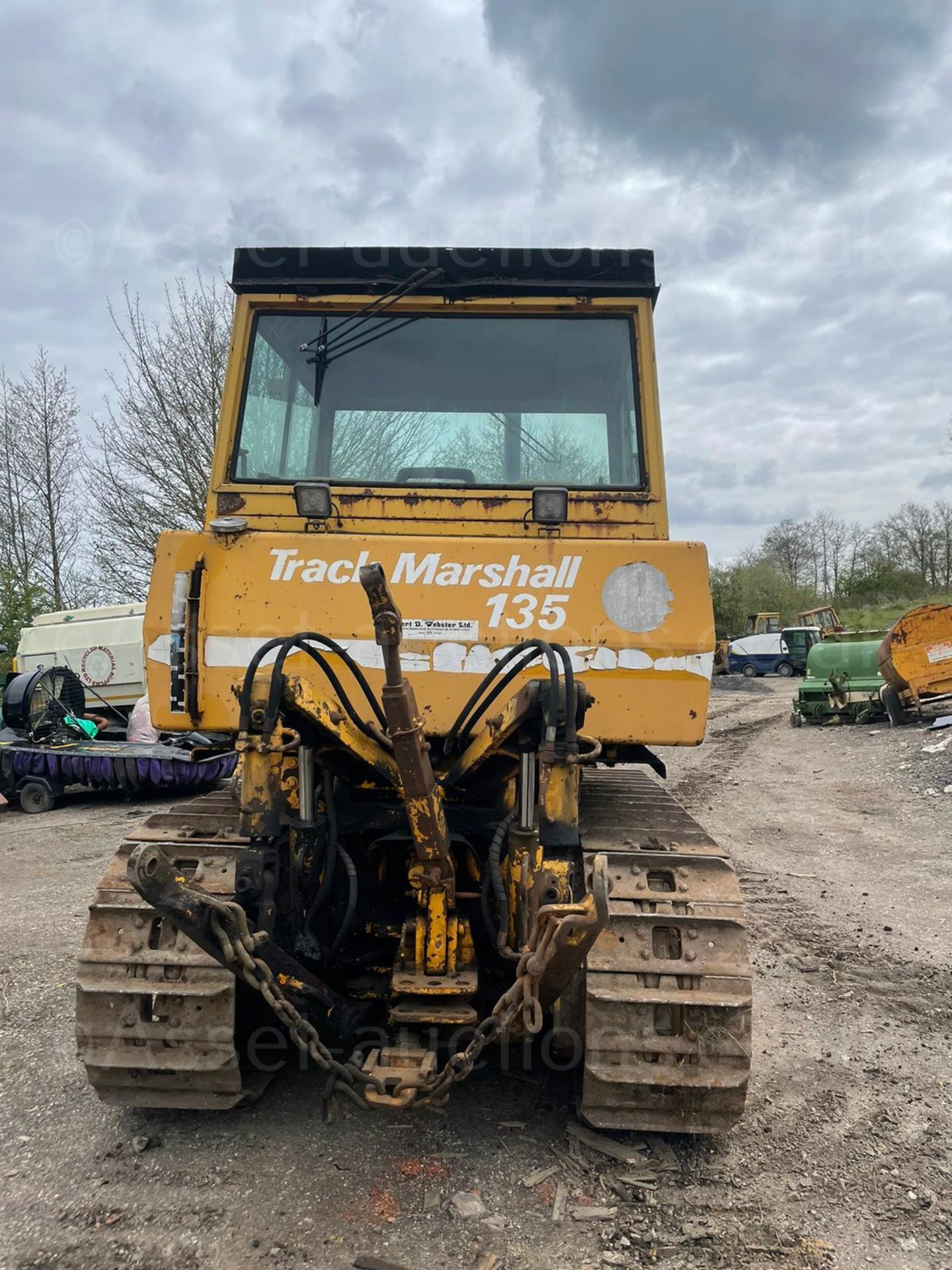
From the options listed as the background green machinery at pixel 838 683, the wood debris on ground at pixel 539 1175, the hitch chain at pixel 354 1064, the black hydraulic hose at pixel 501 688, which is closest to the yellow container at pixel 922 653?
the background green machinery at pixel 838 683

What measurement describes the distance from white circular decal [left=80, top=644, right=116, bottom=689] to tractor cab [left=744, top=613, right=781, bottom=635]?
1177 inches

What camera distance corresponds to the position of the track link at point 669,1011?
102 inches

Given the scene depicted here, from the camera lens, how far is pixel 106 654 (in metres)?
14.4

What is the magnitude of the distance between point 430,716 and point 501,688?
40 cm

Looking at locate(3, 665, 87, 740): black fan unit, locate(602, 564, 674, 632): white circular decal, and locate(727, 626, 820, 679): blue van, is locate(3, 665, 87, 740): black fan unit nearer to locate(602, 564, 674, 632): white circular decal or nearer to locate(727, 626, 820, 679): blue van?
locate(602, 564, 674, 632): white circular decal

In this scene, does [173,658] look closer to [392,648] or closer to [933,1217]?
[392,648]

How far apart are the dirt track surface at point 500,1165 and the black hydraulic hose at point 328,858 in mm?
754

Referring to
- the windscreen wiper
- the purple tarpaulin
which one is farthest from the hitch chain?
the purple tarpaulin

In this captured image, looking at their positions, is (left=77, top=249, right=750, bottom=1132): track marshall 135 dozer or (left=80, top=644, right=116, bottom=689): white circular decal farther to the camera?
(left=80, top=644, right=116, bottom=689): white circular decal

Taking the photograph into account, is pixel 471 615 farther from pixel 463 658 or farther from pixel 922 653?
pixel 922 653

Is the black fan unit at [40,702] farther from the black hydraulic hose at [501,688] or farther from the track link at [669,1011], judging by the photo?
the track link at [669,1011]

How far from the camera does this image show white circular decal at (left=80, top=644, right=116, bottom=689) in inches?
566

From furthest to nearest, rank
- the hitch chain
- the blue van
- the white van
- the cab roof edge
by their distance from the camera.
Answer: the blue van → the white van → the cab roof edge → the hitch chain

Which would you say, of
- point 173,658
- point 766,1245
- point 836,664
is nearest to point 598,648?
point 173,658
